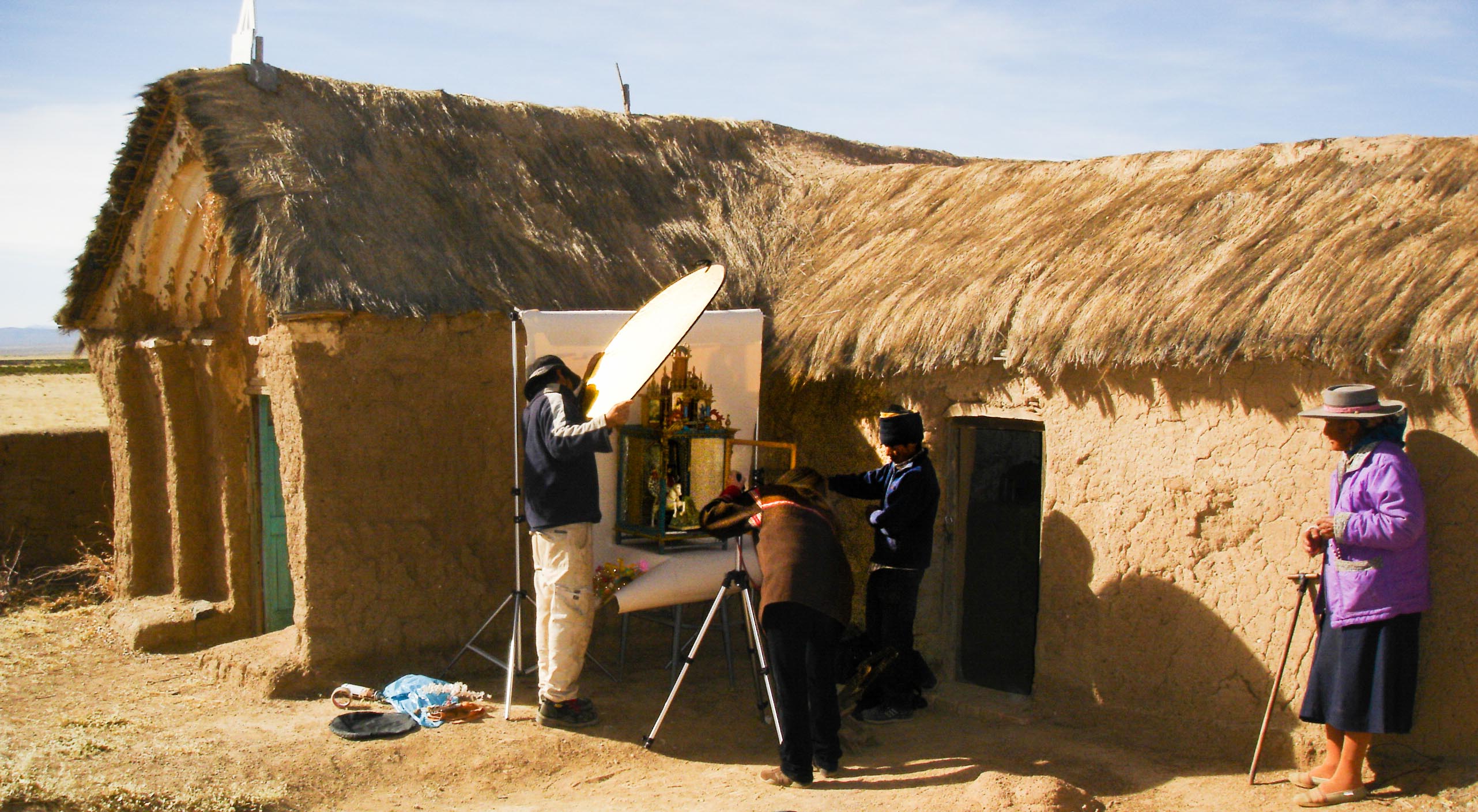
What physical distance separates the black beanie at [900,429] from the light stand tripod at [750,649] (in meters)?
0.99

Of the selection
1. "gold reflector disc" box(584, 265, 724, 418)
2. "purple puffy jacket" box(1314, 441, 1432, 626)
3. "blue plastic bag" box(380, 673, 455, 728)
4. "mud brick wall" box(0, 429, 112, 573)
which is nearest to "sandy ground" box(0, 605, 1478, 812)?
"blue plastic bag" box(380, 673, 455, 728)

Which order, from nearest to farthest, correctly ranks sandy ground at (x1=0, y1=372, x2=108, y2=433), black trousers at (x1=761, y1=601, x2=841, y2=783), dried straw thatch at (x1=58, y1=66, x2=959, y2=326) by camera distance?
black trousers at (x1=761, y1=601, x2=841, y2=783) < dried straw thatch at (x1=58, y1=66, x2=959, y2=326) < sandy ground at (x1=0, y1=372, x2=108, y2=433)

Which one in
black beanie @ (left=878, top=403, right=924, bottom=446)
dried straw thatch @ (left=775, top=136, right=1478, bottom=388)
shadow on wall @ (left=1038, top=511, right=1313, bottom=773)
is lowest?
shadow on wall @ (left=1038, top=511, right=1313, bottom=773)

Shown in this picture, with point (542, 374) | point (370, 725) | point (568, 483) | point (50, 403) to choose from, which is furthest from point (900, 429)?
point (50, 403)

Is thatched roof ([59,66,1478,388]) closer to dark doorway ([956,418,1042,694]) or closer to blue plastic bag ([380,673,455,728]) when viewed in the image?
dark doorway ([956,418,1042,694])

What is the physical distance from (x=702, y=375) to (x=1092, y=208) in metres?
2.70

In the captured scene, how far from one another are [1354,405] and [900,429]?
2.20 metres

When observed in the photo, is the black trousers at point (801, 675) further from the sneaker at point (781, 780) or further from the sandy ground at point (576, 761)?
the sandy ground at point (576, 761)

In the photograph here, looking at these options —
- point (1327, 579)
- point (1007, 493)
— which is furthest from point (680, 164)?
point (1327, 579)

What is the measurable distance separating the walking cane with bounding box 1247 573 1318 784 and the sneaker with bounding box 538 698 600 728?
10.6 ft

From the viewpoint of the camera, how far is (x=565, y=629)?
5902 mm

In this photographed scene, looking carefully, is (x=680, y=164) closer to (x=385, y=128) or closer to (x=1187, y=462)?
(x=385, y=128)

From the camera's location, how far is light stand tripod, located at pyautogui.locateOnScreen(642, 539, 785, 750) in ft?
18.4

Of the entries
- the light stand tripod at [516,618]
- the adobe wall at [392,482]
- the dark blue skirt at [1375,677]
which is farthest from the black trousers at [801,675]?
the adobe wall at [392,482]
